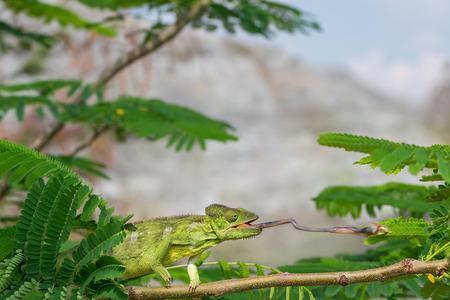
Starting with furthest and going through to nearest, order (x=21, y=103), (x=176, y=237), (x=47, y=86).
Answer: (x=47, y=86), (x=21, y=103), (x=176, y=237)

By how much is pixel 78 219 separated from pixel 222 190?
9.45m

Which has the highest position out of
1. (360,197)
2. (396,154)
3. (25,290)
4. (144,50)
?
(144,50)

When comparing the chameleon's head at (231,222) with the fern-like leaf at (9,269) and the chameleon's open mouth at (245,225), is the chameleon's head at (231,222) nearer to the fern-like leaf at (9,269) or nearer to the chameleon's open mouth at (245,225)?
the chameleon's open mouth at (245,225)

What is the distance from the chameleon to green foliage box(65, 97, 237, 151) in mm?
1055

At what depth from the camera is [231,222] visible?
829 mm

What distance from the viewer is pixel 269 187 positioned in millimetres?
10289

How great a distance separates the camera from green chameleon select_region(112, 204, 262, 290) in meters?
0.83

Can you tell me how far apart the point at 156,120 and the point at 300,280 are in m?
1.40

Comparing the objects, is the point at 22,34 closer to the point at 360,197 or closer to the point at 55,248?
the point at 360,197

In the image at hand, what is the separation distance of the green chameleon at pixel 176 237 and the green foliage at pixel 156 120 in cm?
106

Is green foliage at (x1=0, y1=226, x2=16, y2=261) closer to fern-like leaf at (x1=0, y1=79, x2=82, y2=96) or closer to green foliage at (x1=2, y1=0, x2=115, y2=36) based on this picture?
fern-like leaf at (x1=0, y1=79, x2=82, y2=96)

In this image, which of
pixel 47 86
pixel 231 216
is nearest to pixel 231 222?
pixel 231 216

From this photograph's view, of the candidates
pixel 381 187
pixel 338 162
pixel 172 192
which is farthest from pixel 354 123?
pixel 381 187

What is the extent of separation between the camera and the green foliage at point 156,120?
198 cm
